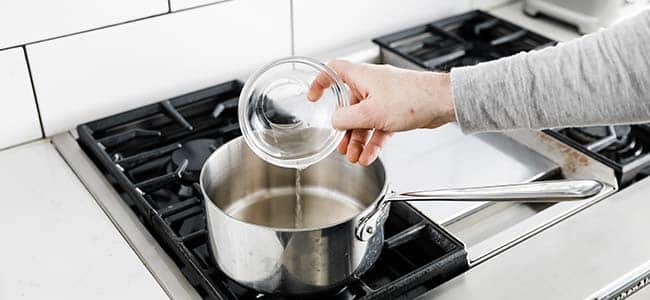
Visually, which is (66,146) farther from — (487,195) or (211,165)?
(487,195)

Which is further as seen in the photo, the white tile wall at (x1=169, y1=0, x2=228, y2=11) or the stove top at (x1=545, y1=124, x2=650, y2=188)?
the white tile wall at (x1=169, y1=0, x2=228, y2=11)

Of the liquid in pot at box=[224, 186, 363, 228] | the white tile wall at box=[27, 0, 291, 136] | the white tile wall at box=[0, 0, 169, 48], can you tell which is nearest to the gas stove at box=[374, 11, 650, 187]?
the white tile wall at box=[27, 0, 291, 136]

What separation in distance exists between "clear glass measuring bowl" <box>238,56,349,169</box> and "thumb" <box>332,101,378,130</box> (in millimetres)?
53

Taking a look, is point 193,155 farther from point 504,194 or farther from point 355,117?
point 504,194

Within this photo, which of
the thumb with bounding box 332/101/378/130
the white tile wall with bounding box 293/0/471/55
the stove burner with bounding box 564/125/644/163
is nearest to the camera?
the thumb with bounding box 332/101/378/130

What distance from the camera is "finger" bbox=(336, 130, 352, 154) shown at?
0.87 m

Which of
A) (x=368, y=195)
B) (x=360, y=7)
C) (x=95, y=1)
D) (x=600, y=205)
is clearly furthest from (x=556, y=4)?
(x=95, y=1)

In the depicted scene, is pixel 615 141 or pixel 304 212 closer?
pixel 304 212

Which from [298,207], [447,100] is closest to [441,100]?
[447,100]

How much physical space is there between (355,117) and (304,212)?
0.19 meters

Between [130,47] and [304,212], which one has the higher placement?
[130,47]

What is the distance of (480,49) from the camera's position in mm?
1295

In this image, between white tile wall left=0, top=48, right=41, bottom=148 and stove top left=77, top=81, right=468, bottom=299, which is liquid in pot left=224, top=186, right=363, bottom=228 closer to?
stove top left=77, top=81, right=468, bottom=299

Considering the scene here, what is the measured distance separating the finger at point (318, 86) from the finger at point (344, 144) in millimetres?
53
